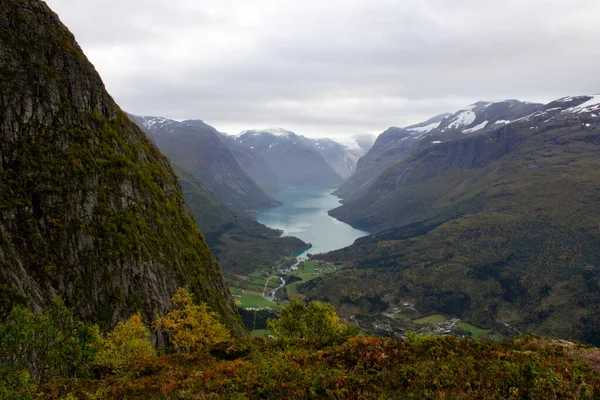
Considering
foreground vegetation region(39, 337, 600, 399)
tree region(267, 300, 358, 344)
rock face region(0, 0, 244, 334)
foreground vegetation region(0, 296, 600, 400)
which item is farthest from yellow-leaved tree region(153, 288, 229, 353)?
foreground vegetation region(39, 337, 600, 399)

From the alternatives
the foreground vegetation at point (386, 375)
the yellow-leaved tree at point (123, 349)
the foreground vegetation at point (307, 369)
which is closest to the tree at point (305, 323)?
the foreground vegetation at point (307, 369)

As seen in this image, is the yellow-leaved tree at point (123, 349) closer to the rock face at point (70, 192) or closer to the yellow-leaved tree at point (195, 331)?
the yellow-leaved tree at point (195, 331)

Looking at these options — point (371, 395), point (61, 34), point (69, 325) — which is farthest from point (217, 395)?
point (61, 34)

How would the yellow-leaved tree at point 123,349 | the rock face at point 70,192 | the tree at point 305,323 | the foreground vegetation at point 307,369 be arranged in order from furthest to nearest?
the rock face at point 70,192 → the tree at point 305,323 → the yellow-leaved tree at point 123,349 → the foreground vegetation at point 307,369

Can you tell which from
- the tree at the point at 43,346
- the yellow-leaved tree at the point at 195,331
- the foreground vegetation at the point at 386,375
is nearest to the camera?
the foreground vegetation at the point at 386,375

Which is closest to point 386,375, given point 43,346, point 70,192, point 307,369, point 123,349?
point 307,369

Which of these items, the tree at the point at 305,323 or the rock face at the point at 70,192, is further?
the rock face at the point at 70,192

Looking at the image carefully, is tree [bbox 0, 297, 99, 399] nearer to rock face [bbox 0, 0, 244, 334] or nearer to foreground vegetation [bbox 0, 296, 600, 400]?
foreground vegetation [bbox 0, 296, 600, 400]

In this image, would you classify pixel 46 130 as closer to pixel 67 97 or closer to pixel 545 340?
pixel 67 97
